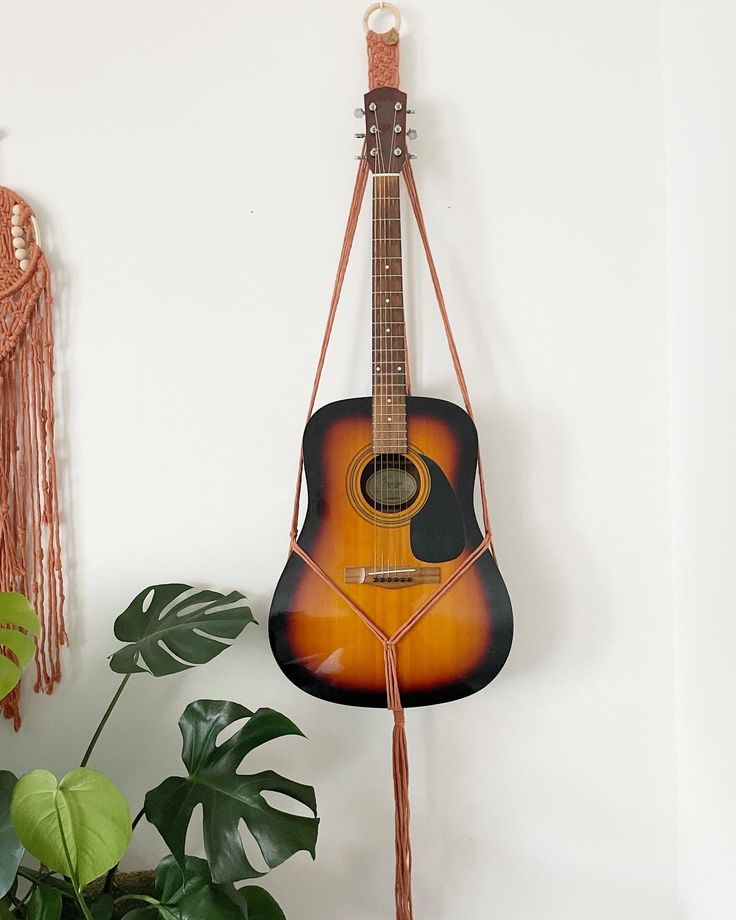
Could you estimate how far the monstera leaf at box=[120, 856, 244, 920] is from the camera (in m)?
1.01

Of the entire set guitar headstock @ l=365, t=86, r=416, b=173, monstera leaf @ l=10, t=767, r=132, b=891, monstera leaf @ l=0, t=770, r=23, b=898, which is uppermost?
guitar headstock @ l=365, t=86, r=416, b=173

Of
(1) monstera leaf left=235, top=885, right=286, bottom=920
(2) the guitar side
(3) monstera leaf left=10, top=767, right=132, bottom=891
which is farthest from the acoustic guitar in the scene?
(3) monstera leaf left=10, top=767, right=132, bottom=891

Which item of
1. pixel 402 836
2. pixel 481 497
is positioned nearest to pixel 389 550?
pixel 481 497

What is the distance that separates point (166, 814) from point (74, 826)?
0.73ft

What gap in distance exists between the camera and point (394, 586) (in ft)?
3.97

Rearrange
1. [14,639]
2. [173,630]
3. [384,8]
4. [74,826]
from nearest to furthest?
1. [74,826]
2. [14,639]
3. [173,630]
4. [384,8]

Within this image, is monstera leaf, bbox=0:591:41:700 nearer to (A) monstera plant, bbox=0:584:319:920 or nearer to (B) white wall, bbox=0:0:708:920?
(A) monstera plant, bbox=0:584:319:920

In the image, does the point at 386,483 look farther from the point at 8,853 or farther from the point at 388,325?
the point at 8,853

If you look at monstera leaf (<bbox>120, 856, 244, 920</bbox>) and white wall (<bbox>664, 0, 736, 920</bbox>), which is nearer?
monstera leaf (<bbox>120, 856, 244, 920</bbox>)

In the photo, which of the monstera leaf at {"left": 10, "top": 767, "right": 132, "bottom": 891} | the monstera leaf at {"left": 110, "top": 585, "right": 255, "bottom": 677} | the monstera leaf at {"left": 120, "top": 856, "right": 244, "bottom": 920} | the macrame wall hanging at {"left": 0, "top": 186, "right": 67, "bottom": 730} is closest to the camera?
the monstera leaf at {"left": 10, "top": 767, "right": 132, "bottom": 891}

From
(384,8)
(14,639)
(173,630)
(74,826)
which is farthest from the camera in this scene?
(384,8)

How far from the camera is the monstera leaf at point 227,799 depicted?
103 centimetres

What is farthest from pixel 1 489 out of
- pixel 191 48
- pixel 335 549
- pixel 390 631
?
pixel 191 48

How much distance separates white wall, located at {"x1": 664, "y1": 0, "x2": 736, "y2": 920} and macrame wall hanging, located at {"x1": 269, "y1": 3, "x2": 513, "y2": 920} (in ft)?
1.06
